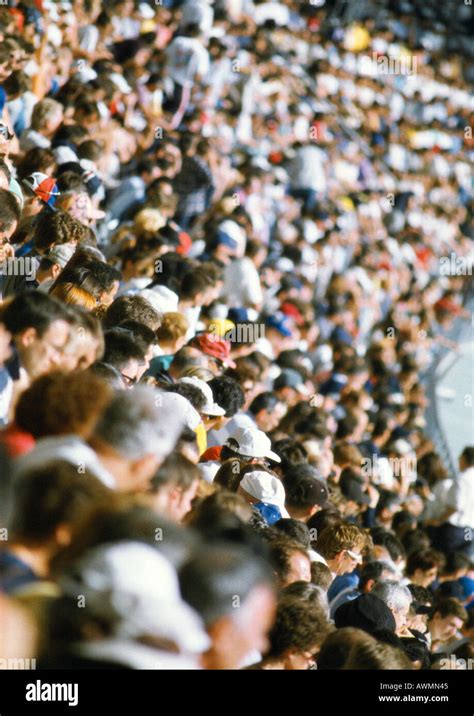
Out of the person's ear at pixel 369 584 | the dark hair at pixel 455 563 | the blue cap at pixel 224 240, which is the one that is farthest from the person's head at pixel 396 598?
the blue cap at pixel 224 240

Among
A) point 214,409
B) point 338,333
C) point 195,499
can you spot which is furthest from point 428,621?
point 338,333

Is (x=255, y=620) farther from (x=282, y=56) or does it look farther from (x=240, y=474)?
(x=282, y=56)

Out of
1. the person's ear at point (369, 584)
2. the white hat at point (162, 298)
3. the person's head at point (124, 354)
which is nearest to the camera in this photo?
the person's head at point (124, 354)

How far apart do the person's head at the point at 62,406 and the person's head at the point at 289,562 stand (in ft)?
3.86

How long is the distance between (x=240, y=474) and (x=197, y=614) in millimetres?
2215

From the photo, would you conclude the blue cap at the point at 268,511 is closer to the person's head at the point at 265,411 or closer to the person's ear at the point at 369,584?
the person's ear at the point at 369,584

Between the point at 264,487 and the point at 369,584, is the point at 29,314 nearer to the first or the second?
the point at 264,487

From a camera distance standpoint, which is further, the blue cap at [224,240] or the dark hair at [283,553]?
the blue cap at [224,240]

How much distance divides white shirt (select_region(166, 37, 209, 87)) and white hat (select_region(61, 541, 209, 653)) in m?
8.09

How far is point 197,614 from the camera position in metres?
2.52

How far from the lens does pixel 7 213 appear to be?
4656mm

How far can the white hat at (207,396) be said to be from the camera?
5.00 metres

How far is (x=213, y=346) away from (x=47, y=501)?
3.44m

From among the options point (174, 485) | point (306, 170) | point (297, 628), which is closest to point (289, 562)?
point (297, 628)
